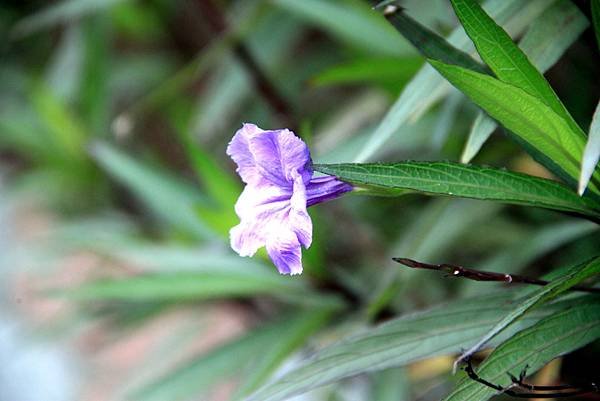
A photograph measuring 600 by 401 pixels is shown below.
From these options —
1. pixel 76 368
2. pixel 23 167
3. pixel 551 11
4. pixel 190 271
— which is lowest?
pixel 551 11

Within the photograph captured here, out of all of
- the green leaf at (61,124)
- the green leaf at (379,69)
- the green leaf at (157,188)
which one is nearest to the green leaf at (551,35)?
the green leaf at (379,69)

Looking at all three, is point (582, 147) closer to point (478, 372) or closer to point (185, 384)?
Result: point (478, 372)

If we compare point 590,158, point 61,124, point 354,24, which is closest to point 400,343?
point 590,158

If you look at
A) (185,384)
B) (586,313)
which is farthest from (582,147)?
(185,384)

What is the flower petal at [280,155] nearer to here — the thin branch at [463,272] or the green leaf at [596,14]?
the thin branch at [463,272]

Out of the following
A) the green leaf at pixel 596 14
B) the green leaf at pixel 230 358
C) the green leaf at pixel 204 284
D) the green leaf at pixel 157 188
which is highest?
the green leaf at pixel 157 188

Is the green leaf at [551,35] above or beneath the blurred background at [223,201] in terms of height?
beneath
